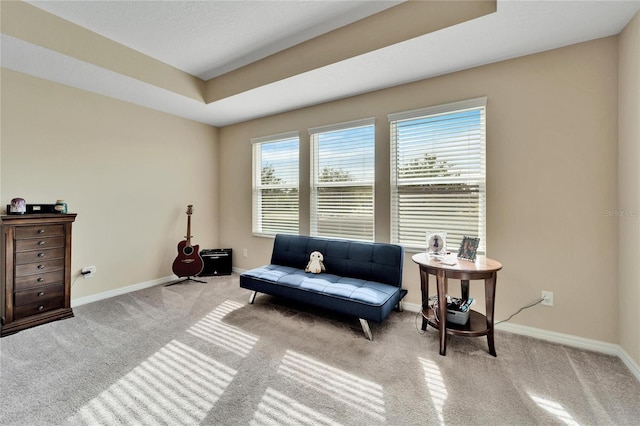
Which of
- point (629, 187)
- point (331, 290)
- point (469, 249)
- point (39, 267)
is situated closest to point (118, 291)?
point (39, 267)

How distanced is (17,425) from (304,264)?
2.38 meters

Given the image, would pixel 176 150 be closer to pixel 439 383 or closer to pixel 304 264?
pixel 304 264

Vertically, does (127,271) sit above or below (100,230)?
below

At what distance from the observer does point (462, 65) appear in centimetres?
251

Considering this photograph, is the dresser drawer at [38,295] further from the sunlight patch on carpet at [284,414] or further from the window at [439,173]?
the window at [439,173]

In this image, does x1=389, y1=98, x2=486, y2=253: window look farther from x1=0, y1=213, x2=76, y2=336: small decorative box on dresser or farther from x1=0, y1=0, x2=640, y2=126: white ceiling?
x1=0, y1=213, x2=76, y2=336: small decorative box on dresser

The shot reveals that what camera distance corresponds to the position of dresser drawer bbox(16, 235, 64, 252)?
7.95 feet

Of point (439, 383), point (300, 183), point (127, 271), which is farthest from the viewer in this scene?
point (300, 183)

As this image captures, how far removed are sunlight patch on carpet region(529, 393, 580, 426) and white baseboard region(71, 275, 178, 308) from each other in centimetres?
425

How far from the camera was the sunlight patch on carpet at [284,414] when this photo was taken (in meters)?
1.41

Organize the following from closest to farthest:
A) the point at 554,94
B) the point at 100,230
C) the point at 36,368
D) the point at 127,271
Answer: the point at 36,368 → the point at 554,94 → the point at 100,230 → the point at 127,271

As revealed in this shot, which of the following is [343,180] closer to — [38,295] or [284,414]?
[284,414]

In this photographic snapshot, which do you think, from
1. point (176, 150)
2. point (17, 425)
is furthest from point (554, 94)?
point (176, 150)

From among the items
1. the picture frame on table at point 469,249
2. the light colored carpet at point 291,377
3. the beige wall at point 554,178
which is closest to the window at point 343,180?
the beige wall at point 554,178
